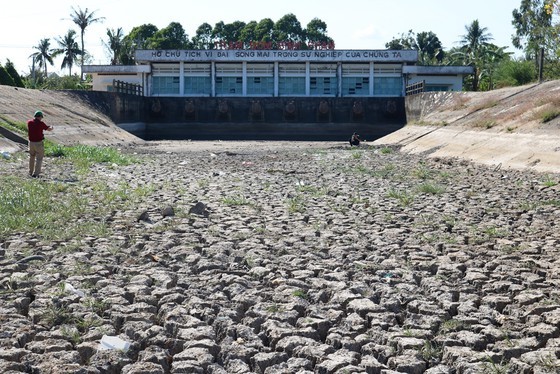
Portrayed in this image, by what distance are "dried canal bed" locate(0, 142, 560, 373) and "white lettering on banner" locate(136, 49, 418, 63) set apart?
161 ft

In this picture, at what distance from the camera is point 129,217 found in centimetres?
1089

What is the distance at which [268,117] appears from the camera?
2083 inches

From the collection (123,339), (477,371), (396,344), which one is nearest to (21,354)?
(123,339)

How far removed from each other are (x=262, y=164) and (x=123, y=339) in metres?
18.2

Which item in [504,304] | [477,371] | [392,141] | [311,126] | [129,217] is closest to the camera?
[477,371]

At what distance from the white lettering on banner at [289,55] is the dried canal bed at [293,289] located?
1933 inches

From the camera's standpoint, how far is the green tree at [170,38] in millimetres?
100312

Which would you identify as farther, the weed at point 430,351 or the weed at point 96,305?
the weed at point 96,305

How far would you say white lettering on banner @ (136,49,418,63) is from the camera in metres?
60.8

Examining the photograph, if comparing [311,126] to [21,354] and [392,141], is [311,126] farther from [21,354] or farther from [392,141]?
[21,354]

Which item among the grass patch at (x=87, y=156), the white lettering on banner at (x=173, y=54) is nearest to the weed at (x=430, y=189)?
the grass patch at (x=87, y=156)

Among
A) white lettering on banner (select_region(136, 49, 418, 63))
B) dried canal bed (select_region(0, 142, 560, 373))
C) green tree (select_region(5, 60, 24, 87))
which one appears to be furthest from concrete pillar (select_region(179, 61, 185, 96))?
dried canal bed (select_region(0, 142, 560, 373))

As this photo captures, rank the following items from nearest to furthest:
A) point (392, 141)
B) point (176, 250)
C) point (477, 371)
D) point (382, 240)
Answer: point (477, 371)
point (176, 250)
point (382, 240)
point (392, 141)

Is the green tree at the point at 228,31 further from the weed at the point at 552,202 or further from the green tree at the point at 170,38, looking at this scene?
the weed at the point at 552,202
